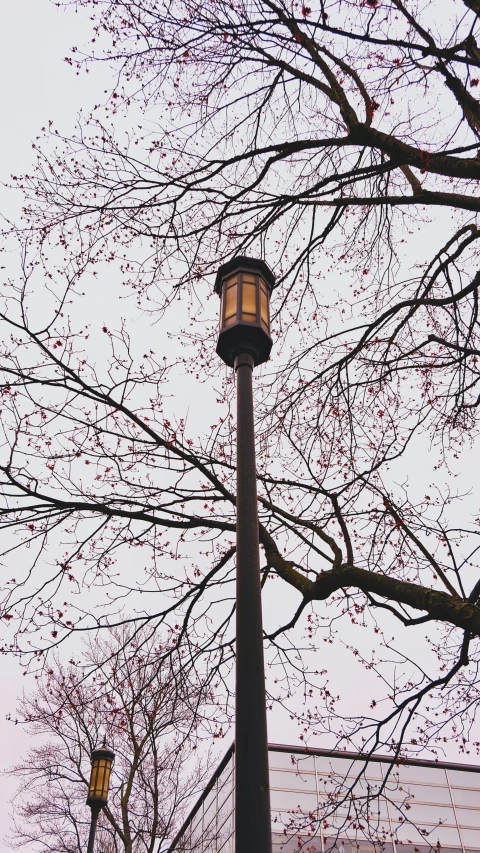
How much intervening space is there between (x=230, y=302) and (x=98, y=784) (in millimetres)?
8334

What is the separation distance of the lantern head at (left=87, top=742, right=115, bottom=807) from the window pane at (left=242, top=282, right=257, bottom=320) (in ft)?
27.2

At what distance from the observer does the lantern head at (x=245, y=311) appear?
423 cm

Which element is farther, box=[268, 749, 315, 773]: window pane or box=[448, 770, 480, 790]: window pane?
box=[448, 770, 480, 790]: window pane

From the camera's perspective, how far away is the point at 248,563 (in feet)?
10.8

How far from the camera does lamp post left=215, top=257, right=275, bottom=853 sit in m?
2.64

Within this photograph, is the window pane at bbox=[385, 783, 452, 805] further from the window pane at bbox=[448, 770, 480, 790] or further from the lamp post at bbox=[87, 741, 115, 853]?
the lamp post at bbox=[87, 741, 115, 853]

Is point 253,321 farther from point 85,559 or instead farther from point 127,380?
point 85,559

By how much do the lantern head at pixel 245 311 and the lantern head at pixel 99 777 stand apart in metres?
8.02

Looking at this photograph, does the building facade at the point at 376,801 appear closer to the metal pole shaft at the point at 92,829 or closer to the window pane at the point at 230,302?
the metal pole shaft at the point at 92,829

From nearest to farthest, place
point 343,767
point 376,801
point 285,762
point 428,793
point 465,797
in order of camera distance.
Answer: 1. point 376,801
2. point 285,762
3. point 343,767
4. point 428,793
5. point 465,797

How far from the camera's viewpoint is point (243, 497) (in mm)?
3604

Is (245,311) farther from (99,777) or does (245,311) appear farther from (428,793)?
(428,793)

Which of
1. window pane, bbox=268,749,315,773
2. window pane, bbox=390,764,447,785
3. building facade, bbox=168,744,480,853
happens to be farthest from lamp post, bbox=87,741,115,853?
window pane, bbox=390,764,447,785

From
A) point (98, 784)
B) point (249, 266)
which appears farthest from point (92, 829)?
point (249, 266)
